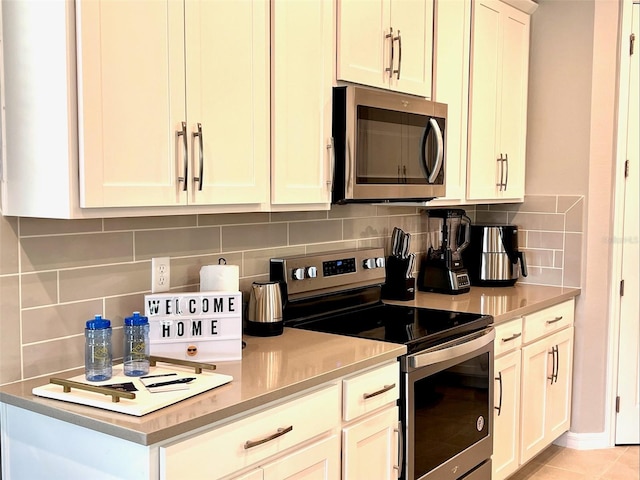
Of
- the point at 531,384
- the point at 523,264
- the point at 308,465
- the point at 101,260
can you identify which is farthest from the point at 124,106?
the point at 523,264

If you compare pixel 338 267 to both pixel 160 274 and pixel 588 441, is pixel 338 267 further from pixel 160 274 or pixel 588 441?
pixel 588 441

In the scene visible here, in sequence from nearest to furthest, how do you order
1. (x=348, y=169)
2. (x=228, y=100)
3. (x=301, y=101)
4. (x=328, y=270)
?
(x=228, y=100)
(x=301, y=101)
(x=348, y=169)
(x=328, y=270)

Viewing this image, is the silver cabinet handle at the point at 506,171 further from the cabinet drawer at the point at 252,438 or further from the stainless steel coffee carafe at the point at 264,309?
the cabinet drawer at the point at 252,438

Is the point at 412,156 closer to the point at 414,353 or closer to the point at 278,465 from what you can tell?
the point at 414,353

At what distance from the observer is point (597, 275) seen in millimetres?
3680

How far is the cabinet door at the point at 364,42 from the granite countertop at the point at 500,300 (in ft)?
3.36

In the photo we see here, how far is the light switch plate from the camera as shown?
2.18 m

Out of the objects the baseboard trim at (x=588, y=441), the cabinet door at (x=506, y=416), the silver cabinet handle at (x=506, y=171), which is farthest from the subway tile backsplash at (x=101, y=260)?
the baseboard trim at (x=588, y=441)

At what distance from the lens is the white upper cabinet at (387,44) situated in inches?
97.6

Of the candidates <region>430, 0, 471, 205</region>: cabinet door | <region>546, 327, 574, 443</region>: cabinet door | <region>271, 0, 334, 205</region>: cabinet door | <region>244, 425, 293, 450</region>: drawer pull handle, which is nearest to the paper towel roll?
<region>271, 0, 334, 205</region>: cabinet door

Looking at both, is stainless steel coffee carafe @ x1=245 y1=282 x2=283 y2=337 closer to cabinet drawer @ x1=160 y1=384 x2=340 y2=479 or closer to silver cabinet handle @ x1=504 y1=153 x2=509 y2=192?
cabinet drawer @ x1=160 y1=384 x2=340 y2=479

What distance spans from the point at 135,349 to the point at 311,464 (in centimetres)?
58

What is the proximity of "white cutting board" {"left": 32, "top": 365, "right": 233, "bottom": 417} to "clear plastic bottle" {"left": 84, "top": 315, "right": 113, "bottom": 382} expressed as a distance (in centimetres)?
2

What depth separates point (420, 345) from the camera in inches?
93.7
